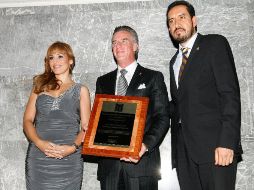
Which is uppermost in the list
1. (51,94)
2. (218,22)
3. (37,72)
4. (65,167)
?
(218,22)

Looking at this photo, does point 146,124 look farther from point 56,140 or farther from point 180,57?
point 56,140

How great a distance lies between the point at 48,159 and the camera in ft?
9.46

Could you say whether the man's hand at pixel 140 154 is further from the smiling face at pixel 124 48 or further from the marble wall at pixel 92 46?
the marble wall at pixel 92 46

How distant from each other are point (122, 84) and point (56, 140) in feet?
2.36

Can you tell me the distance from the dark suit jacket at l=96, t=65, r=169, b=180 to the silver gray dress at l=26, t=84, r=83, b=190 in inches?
10.2

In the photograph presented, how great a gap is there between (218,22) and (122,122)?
1639 millimetres

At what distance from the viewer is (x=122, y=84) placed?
2900 millimetres

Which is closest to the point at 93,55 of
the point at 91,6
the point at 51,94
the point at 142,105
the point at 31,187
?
the point at 91,6

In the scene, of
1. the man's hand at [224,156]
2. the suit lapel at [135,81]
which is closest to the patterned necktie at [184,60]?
the suit lapel at [135,81]

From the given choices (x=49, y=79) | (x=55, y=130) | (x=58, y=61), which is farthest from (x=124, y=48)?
(x=55, y=130)

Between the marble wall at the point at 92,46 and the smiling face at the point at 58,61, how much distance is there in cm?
49

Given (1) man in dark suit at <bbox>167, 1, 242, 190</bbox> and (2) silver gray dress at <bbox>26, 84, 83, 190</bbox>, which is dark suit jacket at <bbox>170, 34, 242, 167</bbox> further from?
(2) silver gray dress at <bbox>26, 84, 83, 190</bbox>

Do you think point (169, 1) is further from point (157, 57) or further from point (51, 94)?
point (51, 94)

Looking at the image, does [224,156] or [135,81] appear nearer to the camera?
[224,156]
